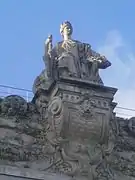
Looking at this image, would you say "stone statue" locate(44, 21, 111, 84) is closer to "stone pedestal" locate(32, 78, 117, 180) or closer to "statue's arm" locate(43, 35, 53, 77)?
"statue's arm" locate(43, 35, 53, 77)

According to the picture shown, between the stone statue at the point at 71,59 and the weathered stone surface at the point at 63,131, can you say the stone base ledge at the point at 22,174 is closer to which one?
the weathered stone surface at the point at 63,131

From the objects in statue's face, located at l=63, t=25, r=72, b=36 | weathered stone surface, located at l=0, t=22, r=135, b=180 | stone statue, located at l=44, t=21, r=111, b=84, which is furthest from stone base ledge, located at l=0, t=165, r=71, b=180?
statue's face, located at l=63, t=25, r=72, b=36

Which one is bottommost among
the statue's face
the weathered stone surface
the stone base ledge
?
the stone base ledge

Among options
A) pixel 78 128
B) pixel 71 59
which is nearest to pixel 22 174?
pixel 78 128

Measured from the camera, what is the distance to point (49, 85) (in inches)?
707

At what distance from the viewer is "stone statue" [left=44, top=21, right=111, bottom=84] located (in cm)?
1812

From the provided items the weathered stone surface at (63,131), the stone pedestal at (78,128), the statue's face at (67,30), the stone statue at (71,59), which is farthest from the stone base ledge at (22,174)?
the statue's face at (67,30)

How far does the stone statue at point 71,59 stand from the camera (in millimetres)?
18125

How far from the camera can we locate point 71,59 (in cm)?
1856

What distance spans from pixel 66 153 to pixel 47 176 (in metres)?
0.82

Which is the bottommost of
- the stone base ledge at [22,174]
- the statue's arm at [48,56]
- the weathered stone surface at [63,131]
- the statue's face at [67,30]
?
the stone base ledge at [22,174]

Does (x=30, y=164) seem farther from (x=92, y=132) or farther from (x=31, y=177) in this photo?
(x=92, y=132)

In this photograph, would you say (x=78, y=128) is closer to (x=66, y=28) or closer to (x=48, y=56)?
(x=48, y=56)

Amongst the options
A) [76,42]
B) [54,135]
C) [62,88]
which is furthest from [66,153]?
[76,42]
